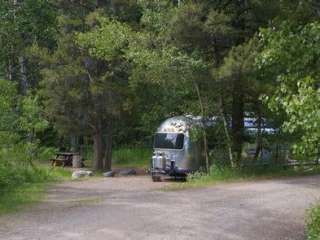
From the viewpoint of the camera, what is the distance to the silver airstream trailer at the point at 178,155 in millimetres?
24531

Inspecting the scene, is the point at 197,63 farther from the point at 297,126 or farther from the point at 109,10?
the point at 297,126

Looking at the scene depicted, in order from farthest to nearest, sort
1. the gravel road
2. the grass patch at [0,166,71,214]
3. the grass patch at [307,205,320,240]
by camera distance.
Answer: the grass patch at [0,166,71,214] < the gravel road < the grass patch at [307,205,320,240]

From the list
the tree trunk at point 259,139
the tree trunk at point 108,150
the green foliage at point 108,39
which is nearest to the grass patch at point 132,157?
the tree trunk at point 108,150

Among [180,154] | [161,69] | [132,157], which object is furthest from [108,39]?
[132,157]

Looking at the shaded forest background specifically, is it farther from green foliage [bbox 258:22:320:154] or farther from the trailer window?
the trailer window

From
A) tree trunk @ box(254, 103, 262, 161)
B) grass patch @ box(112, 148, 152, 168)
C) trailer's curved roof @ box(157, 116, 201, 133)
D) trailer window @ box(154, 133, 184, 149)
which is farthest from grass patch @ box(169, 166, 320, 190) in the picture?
grass patch @ box(112, 148, 152, 168)

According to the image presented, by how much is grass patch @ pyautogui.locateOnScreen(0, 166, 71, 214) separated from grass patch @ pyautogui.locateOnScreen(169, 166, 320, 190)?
472 centimetres

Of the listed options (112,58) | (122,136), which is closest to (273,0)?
(112,58)

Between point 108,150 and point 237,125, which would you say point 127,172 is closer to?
point 108,150

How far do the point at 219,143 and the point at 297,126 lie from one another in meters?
15.3

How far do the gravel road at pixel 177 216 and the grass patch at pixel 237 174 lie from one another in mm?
2941

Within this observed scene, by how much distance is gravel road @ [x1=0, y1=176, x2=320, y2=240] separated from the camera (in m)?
10.7

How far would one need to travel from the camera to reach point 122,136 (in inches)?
1612

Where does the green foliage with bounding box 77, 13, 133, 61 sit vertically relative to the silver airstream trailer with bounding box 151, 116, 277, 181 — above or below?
above
